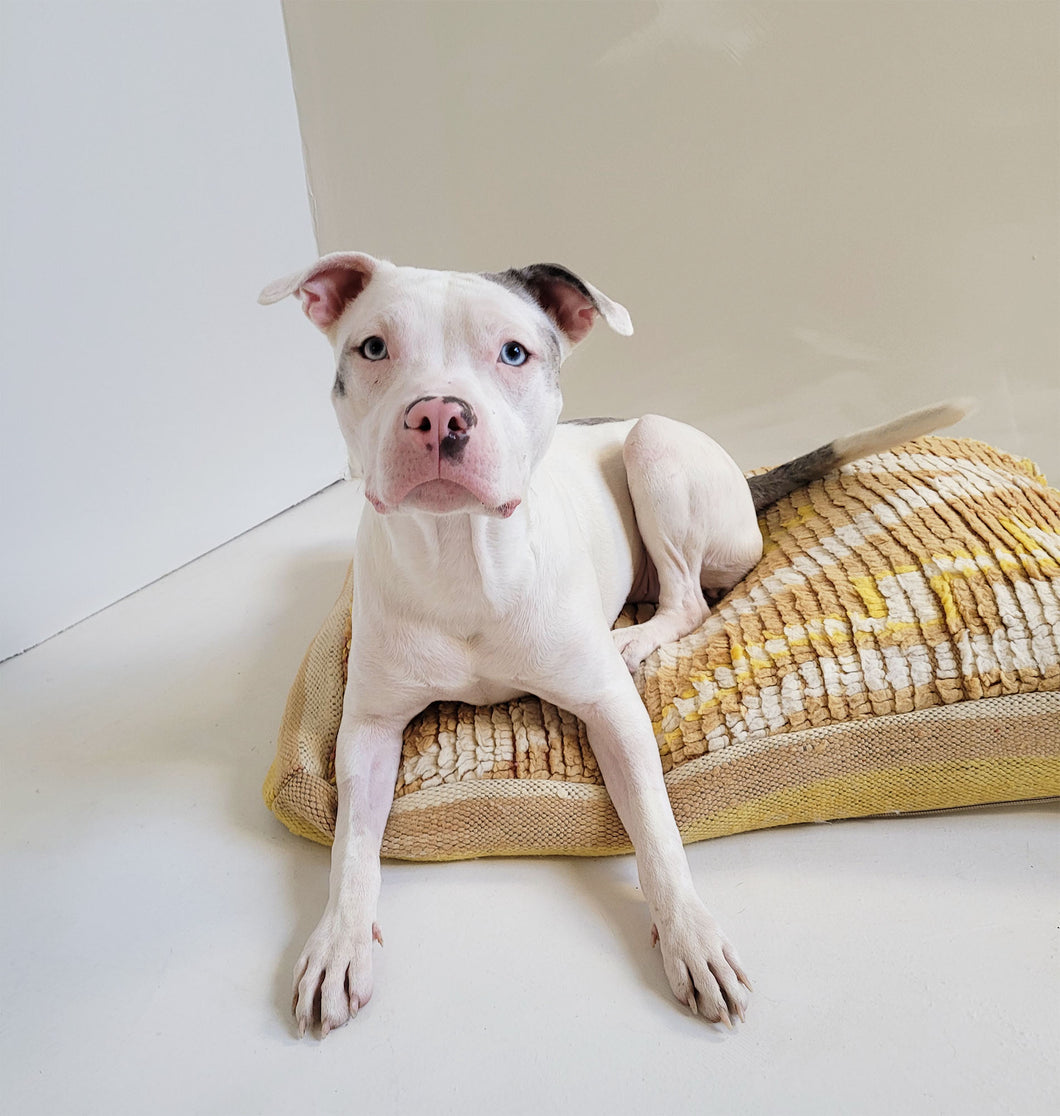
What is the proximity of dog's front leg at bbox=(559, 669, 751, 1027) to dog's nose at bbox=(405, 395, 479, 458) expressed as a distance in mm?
762

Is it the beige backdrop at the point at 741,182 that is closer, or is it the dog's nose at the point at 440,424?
the dog's nose at the point at 440,424

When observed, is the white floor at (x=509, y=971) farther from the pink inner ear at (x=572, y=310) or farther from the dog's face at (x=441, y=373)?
the pink inner ear at (x=572, y=310)

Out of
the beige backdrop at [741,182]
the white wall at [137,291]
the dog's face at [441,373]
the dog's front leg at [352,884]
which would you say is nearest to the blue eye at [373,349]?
the dog's face at [441,373]

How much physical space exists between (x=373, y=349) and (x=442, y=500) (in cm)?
34

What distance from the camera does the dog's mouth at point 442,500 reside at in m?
1.70

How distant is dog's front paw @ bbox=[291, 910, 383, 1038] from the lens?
167 cm

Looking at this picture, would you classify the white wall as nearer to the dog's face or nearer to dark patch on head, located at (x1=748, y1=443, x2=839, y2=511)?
the dog's face

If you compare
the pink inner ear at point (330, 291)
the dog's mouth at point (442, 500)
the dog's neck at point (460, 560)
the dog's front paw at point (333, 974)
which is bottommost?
the dog's front paw at point (333, 974)

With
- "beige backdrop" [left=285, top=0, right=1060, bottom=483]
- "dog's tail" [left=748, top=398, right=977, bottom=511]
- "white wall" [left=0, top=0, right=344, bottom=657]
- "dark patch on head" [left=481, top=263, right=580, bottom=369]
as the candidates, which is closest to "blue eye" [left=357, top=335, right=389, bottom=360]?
"dark patch on head" [left=481, top=263, right=580, bottom=369]

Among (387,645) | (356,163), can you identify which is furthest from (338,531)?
(387,645)

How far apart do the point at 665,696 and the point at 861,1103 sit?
3.23ft

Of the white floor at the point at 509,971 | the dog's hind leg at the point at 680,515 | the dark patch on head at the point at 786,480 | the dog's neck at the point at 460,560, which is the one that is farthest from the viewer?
the dark patch on head at the point at 786,480

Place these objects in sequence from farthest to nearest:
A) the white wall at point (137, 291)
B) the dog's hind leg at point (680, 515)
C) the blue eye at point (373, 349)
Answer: the white wall at point (137, 291) → the dog's hind leg at point (680, 515) → the blue eye at point (373, 349)

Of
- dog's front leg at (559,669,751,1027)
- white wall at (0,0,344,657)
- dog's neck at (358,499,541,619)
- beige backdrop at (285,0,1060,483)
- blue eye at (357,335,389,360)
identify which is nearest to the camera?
dog's front leg at (559,669,751,1027)
